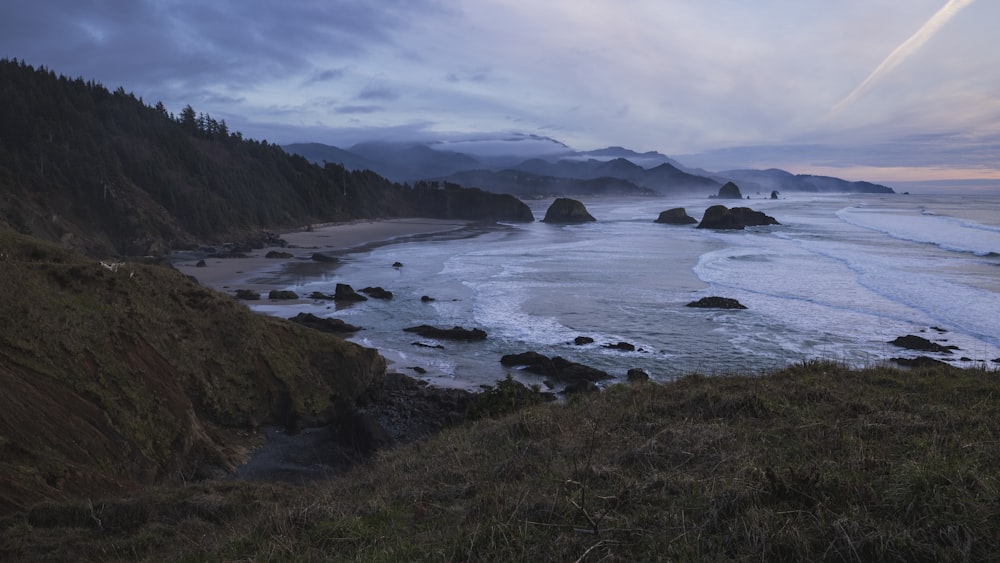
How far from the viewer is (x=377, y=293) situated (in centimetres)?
2650

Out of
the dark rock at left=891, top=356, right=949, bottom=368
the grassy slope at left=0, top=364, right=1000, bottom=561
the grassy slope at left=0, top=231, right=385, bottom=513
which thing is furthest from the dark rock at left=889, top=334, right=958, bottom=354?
the grassy slope at left=0, top=231, right=385, bottom=513

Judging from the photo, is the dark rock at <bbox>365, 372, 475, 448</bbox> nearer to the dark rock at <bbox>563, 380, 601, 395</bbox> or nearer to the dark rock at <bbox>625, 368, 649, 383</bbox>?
the dark rock at <bbox>563, 380, 601, 395</bbox>

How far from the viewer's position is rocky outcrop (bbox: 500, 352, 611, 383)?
1534 cm

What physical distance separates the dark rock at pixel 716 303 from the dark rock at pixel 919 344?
583cm

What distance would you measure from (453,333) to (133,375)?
10856mm

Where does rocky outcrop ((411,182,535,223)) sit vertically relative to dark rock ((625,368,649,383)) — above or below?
above

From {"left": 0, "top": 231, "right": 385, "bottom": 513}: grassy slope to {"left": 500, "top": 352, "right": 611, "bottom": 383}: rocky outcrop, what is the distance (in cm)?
412

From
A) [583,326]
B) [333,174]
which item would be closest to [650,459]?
[583,326]

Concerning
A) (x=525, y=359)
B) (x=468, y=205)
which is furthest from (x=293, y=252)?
(x=468, y=205)

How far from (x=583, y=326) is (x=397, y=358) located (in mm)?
6799

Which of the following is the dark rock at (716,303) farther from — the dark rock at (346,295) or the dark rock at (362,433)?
the dark rock at (362,433)

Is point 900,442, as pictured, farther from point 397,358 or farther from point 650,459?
point 397,358

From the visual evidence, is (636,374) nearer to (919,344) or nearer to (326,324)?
(919,344)

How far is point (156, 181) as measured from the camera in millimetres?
52875
